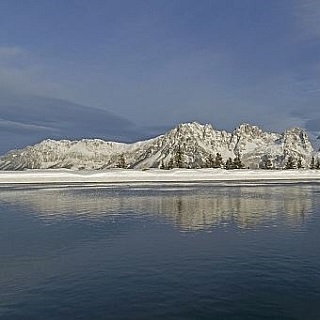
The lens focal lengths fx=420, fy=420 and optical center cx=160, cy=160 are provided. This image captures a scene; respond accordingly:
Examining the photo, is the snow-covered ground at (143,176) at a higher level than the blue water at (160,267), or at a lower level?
higher

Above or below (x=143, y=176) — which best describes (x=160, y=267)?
below

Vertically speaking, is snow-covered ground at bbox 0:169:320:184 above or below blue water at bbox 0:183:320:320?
above

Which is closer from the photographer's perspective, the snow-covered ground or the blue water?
the blue water

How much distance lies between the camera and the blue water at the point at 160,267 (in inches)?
562

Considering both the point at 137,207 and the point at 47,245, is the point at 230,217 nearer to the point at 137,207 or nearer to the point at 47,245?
the point at 137,207

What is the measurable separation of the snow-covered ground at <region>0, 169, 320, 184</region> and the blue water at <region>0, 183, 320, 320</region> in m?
64.9

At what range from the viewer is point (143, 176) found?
351 ft

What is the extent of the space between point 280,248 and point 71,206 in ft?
85.5

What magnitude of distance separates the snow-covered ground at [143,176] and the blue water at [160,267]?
213 feet

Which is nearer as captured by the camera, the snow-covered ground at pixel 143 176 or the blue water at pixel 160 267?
the blue water at pixel 160 267

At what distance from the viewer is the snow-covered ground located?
3858 inches

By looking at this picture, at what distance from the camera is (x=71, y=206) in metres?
43.2

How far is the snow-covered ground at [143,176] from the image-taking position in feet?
322

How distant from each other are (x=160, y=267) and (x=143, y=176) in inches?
3467
